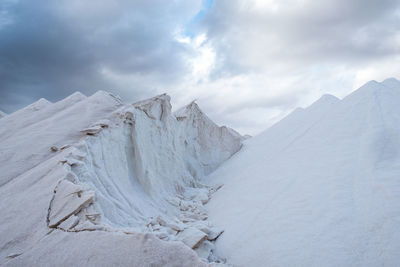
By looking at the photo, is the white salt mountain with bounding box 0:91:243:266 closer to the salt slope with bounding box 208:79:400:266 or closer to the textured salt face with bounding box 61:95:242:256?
the textured salt face with bounding box 61:95:242:256

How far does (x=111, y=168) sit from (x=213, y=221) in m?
2.39

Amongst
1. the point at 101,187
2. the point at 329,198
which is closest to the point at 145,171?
the point at 101,187

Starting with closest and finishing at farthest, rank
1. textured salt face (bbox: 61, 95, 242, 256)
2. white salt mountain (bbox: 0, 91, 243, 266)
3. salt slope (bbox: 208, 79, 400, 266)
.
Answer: white salt mountain (bbox: 0, 91, 243, 266)
salt slope (bbox: 208, 79, 400, 266)
textured salt face (bbox: 61, 95, 242, 256)

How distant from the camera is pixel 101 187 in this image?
4.03m

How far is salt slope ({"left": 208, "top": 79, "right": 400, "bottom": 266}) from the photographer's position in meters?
3.16

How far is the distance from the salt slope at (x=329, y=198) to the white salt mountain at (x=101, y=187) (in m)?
0.72

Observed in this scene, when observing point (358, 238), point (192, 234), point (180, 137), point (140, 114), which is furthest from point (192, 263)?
point (180, 137)

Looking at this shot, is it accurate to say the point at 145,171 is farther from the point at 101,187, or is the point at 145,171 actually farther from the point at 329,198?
the point at 329,198

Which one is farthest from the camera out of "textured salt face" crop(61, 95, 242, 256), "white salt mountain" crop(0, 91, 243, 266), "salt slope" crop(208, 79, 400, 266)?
"textured salt face" crop(61, 95, 242, 256)

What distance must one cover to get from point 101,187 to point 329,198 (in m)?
3.81

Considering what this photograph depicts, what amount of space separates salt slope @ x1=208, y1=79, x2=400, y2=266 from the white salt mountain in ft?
2.35

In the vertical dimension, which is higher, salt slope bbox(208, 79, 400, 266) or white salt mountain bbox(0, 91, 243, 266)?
white salt mountain bbox(0, 91, 243, 266)

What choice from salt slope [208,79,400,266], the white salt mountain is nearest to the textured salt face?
the white salt mountain

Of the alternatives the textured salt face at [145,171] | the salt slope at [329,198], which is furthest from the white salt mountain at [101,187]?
the salt slope at [329,198]
